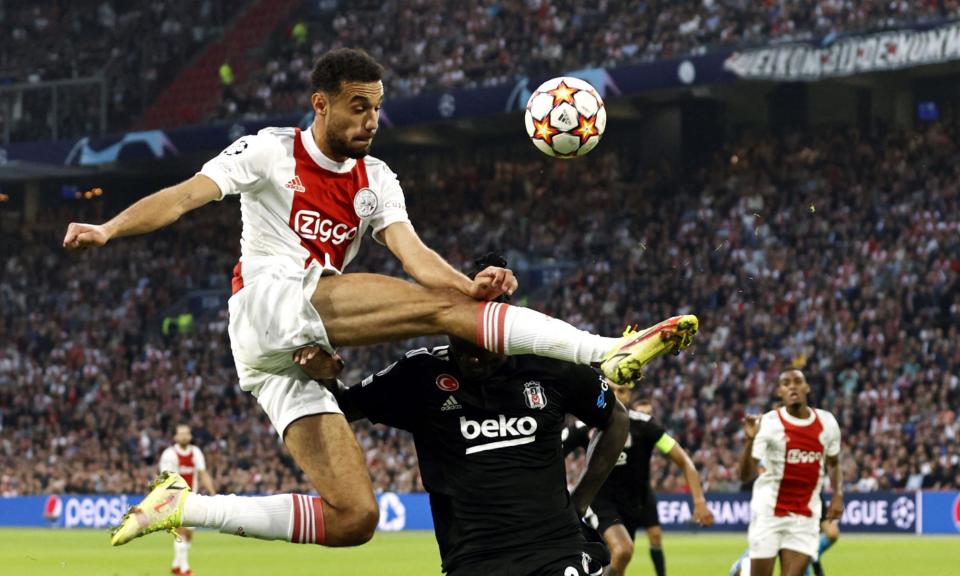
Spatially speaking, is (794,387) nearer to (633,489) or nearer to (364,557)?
(633,489)

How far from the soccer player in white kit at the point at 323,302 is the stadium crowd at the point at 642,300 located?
18.8 m

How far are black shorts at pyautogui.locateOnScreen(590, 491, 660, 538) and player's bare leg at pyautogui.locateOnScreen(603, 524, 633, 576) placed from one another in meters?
0.08

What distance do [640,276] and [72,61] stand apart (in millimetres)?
19063

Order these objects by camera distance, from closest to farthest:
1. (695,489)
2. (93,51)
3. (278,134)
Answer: (278,134) → (695,489) → (93,51)

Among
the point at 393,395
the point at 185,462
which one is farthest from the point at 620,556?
the point at 185,462

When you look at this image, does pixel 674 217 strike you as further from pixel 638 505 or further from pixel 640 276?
pixel 638 505

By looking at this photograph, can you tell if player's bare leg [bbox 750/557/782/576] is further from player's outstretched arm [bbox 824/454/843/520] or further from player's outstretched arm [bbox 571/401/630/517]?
player's outstretched arm [bbox 571/401/630/517]

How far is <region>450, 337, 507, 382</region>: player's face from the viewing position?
7.23 meters

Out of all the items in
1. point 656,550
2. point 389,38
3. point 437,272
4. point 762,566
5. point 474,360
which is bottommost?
point 656,550

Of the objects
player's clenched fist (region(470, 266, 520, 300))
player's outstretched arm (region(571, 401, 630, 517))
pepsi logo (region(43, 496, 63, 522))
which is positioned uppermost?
player's clenched fist (region(470, 266, 520, 300))

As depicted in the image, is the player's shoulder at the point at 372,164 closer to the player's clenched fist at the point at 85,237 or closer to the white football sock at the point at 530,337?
the white football sock at the point at 530,337

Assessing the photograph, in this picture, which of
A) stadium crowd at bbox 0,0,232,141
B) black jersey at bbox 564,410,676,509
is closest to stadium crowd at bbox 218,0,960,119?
stadium crowd at bbox 0,0,232,141

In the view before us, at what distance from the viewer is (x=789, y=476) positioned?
1309 cm

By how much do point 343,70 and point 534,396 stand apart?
1927 millimetres
